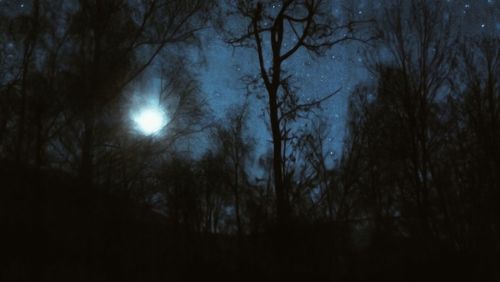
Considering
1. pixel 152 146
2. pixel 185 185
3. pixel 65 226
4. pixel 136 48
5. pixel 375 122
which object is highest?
pixel 136 48

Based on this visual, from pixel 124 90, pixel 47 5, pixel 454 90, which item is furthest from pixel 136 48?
pixel 454 90

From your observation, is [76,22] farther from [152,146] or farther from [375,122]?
[375,122]

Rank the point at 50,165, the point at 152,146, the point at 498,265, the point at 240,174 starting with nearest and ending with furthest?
the point at 498,265, the point at 50,165, the point at 152,146, the point at 240,174

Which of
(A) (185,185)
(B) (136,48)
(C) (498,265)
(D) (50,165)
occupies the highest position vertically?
(B) (136,48)

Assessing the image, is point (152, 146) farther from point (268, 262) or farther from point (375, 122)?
point (375, 122)

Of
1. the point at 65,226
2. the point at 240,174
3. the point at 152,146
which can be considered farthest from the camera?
the point at 240,174

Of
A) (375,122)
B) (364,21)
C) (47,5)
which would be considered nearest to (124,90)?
(47,5)

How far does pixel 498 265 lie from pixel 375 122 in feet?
26.3

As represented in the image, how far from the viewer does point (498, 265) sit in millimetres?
8352

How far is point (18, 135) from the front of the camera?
38.2 ft

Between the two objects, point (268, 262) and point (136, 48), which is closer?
point (268, 262)

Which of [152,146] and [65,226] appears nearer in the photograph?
[65,226]

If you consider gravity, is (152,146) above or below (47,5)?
below

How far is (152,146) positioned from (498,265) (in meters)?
9.35
